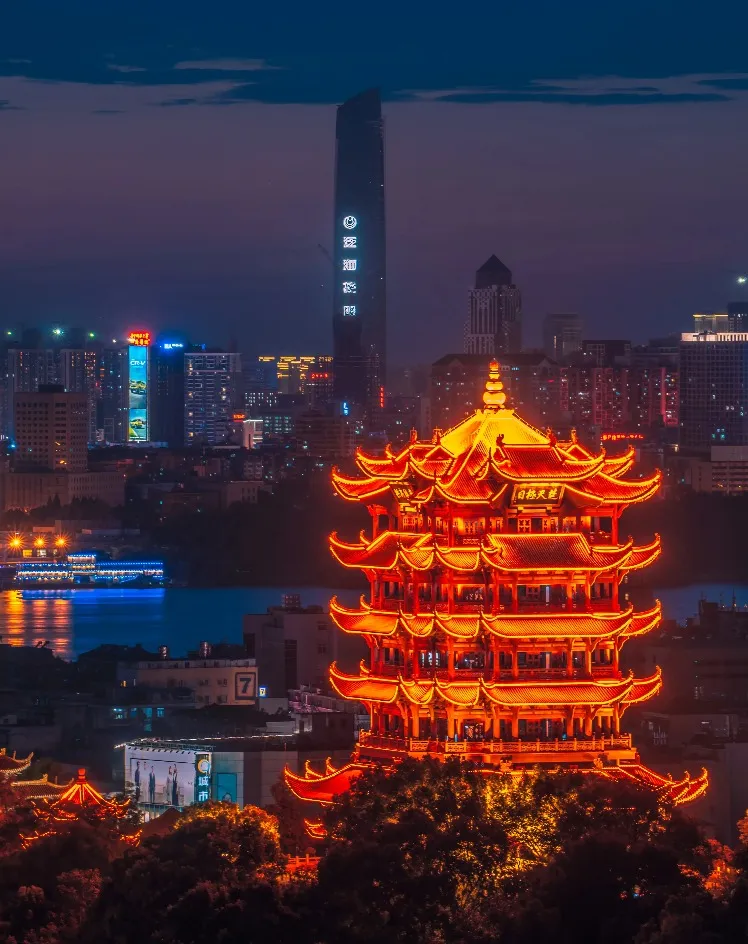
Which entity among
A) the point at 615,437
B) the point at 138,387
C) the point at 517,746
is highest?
the point at 138,387

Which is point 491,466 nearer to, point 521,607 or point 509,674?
point 521,607

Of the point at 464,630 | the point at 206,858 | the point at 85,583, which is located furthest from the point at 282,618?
the point at 85,583

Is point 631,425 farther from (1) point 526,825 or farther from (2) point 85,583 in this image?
(1) point 526,825

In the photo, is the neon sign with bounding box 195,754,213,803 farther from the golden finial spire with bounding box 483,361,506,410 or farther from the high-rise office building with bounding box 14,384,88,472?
the high-rise office building with bounding box 14,384,88,472

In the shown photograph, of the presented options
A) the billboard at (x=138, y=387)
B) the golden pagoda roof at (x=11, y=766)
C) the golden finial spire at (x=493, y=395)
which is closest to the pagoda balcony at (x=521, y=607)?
the golden finial spire at (x=493, y=395)

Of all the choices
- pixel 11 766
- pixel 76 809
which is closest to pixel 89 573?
pixel 11 766

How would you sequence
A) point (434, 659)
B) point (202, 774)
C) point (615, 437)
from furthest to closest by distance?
point (615, 437) → point (202, 774) → point (434, 659)

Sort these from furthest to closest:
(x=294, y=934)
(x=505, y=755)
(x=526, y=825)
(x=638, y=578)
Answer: (x=638, y=578)
(x=505, y=755)
(x=526, y=825)
(x=294, y=934)
